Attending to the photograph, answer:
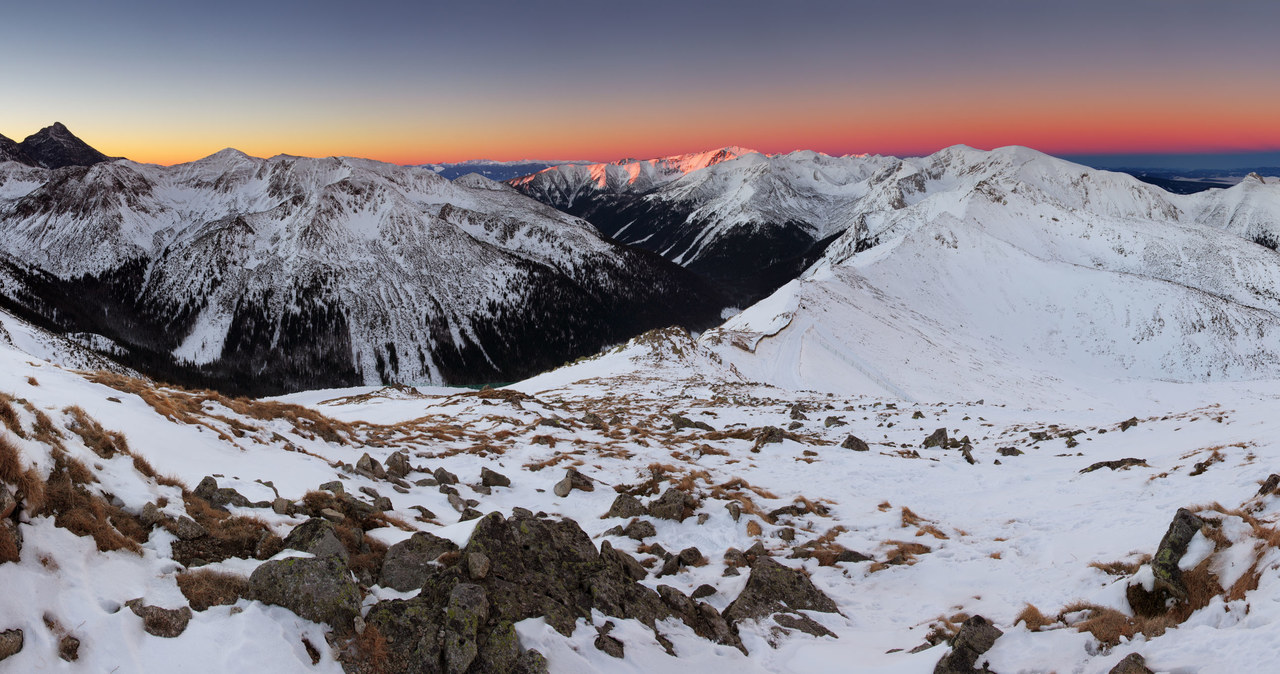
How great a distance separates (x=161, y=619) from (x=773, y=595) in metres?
9.30

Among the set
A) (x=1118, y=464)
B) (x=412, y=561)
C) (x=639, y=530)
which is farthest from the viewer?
(x=1118, y=464)

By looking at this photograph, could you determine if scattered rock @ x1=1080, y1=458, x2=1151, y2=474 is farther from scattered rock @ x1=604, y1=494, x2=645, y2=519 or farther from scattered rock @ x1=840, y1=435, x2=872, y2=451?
scattered rock @ x1=604, y1=494, x2=645, y2=519

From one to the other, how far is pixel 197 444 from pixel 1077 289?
14796 cm

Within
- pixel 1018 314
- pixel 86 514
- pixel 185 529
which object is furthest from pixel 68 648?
pixel 1018 314

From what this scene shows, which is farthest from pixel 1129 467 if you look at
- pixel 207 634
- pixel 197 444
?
pixel 197 444

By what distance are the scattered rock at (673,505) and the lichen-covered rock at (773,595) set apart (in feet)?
10.3

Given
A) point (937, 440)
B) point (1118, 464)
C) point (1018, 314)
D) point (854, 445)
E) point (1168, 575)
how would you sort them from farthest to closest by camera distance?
point (1018, 314) < point (937, 440) < point (854, 445) < point (1118, 464) < point (1168, 575)

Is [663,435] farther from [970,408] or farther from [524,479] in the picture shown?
[970,408]

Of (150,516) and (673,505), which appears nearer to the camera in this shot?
(150,516)

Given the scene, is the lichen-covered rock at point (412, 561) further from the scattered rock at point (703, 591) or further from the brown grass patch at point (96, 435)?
the brown grass patch at point (96, 435)

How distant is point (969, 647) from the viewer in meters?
7.51

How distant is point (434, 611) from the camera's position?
23.1ft

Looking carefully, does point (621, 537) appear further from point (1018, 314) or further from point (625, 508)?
point (1018, 314)

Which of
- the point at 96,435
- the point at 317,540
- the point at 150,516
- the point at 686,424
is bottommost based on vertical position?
the point at 686,424
